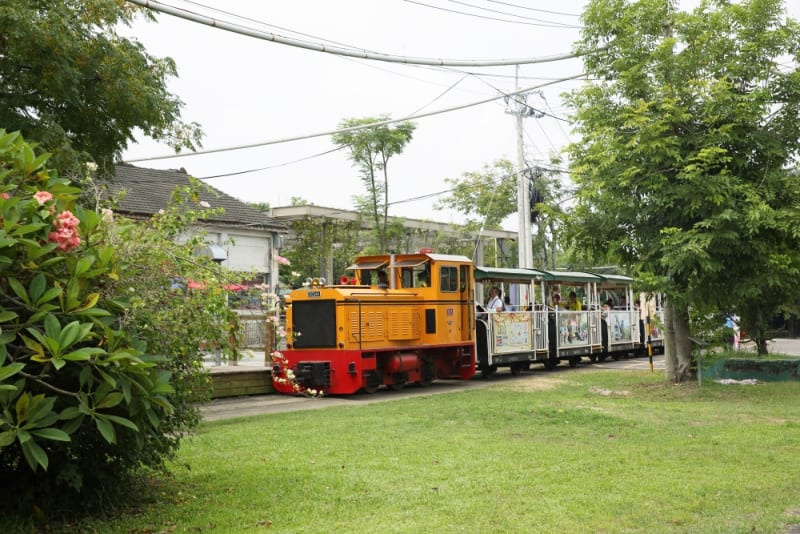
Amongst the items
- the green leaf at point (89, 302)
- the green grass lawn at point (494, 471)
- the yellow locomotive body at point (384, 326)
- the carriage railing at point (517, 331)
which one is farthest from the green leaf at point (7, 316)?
the carriage railing at point (517, 331)

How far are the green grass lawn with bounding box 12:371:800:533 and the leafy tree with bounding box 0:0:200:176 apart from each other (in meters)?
5.07

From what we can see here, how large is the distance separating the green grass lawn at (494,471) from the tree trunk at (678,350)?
107 inches

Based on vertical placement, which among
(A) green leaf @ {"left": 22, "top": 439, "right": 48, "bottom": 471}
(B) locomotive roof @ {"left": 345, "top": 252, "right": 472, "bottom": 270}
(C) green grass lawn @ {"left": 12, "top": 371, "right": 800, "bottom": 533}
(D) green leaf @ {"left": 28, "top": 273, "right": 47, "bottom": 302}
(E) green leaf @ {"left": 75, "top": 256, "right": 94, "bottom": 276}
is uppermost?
(B) locomotive roof @ {"left": 345, "top": 252, "right": 472, "bottom": 270}

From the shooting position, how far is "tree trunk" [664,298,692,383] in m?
16.6

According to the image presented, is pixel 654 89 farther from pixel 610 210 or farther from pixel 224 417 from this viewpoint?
pixel 224 417

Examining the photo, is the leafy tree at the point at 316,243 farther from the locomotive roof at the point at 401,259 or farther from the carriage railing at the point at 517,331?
the locomotive roof at the point at 401,259

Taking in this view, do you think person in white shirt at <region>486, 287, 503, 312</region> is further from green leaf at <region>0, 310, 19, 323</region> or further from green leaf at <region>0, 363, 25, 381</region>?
green leaf at <region>0, 363, 25, 381</region>

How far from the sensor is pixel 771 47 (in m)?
14.6

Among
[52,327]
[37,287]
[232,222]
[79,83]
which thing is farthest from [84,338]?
[232,222]

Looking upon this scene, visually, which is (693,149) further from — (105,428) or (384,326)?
(105,428)

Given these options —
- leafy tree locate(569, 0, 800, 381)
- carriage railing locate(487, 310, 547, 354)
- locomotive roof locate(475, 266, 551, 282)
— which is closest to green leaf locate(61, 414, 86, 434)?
leafy tree locate(569, 0, 800, 381)

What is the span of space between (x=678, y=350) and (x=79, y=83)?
12164 mm

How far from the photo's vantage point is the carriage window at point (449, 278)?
18.9 metres

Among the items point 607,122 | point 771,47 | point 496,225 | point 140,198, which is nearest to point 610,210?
point 607,122
